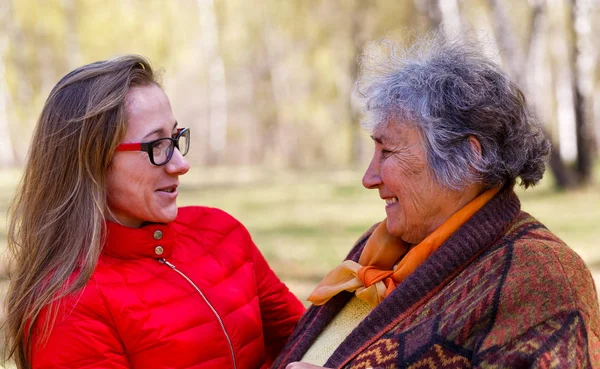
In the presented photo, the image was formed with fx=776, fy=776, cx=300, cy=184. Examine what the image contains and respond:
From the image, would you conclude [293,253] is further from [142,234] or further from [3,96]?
[3,96]

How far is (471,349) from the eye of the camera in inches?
76.6

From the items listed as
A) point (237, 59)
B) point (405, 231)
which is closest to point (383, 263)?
point (405, 231)

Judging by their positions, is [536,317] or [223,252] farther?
[223,252]

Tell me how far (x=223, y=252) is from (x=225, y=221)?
0.14 metres

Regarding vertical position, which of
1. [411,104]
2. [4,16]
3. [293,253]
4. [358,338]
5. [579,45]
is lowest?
[293,253]

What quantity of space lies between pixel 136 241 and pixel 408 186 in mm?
838

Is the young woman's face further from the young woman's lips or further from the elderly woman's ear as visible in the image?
the elderly woman's ear

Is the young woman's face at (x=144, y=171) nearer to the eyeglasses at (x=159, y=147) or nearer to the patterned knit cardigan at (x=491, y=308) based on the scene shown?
the eyeglasses at (x=159, y=147)

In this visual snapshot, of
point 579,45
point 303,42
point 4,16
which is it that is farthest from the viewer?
point 303,42

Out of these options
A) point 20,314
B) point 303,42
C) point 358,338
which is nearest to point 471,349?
point 358,338

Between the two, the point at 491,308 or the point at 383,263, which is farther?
the point at 383,263

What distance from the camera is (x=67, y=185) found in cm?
230

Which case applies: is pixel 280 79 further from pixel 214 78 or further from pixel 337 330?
pixel 337 330

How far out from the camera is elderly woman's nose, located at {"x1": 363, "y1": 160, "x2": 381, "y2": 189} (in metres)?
2.40
